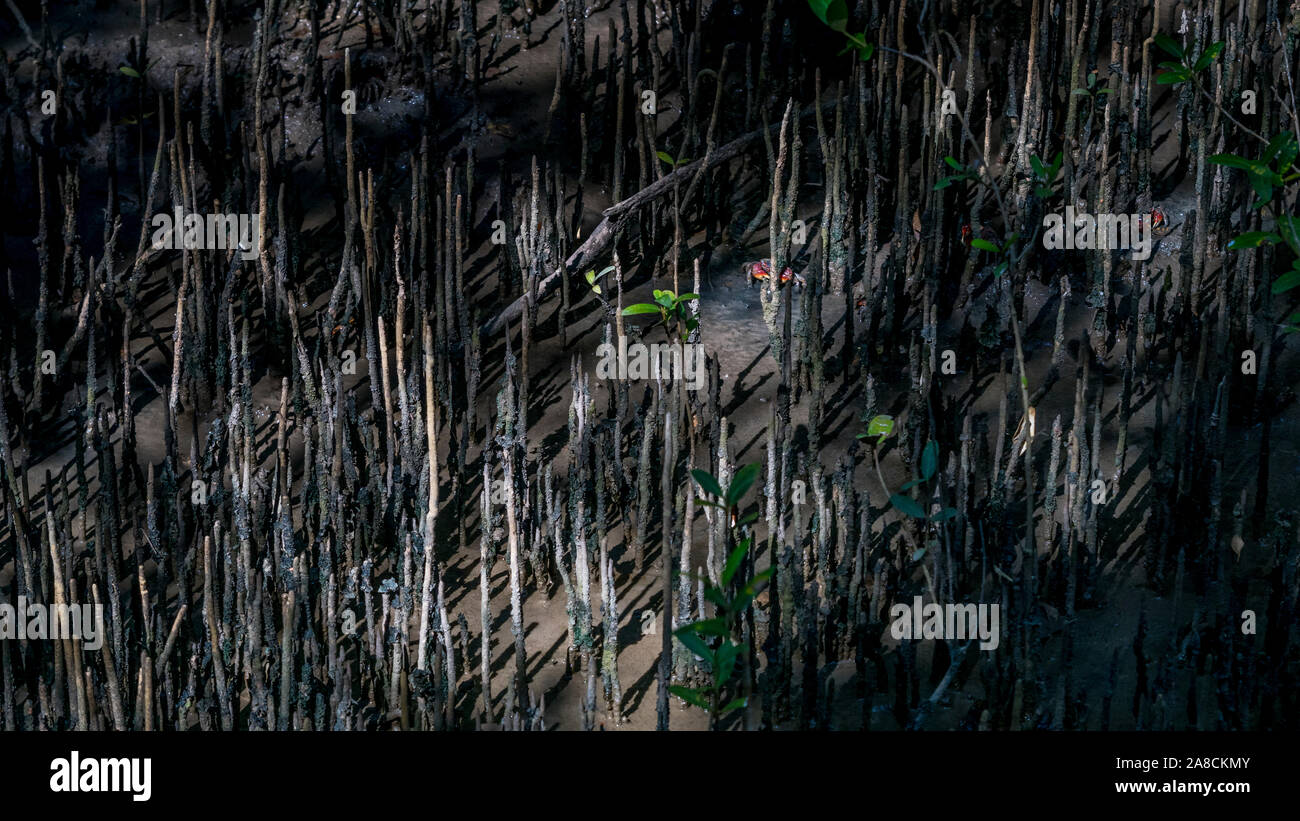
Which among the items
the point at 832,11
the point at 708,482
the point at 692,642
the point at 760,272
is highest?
the point at 832,11

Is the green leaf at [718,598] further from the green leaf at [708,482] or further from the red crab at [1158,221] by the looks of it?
the red crab at [1158,221]

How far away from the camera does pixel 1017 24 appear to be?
6910mm

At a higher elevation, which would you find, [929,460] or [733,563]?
[929,460]

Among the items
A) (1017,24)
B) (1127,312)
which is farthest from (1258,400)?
(1017,24)

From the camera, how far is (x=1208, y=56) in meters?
5.82

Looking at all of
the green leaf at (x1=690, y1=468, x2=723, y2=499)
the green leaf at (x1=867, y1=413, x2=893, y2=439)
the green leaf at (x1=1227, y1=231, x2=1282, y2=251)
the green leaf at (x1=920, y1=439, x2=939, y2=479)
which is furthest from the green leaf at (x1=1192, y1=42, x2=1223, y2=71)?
the green leaf at (x1=690, y1=468, x2=723, y2=499)

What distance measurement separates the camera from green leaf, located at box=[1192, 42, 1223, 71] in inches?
229

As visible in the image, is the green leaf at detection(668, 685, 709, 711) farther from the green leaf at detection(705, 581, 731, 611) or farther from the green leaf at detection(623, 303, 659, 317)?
the green leaf at detection(623, 303, 659, 317)

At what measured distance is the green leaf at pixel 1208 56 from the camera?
5.82 meters

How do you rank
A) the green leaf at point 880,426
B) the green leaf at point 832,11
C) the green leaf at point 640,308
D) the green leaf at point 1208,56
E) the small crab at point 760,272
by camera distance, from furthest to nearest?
the small crab at point 760,272 → the green leaf at point 1208,56 → the green leaf at point 640,308 → the green leaf at point 880,426 → the green leaf at point 832,11

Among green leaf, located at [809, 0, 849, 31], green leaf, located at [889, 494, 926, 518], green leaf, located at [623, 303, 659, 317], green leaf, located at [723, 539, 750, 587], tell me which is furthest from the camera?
green leaf, located at [623, 303, 659, 317]

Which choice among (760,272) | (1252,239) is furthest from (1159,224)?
(760,272)

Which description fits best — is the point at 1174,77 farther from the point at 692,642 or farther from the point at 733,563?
the point at 692,642

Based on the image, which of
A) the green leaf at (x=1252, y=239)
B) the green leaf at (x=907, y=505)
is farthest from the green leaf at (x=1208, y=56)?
the green leaf at (x=907, y=505)
